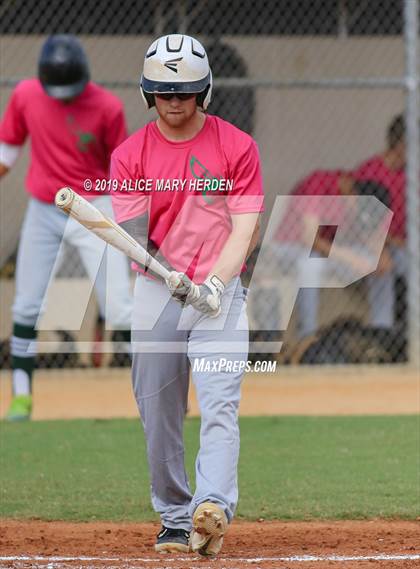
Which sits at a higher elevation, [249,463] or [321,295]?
[321,295]

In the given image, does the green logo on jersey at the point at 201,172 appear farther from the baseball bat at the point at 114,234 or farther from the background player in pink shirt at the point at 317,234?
the background player in pink shirt at the point at 317,234

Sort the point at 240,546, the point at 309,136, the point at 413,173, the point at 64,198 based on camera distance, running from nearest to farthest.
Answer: the point at 64,198 → the point at 240,546 → the point at 413,173 → the point at 309,136

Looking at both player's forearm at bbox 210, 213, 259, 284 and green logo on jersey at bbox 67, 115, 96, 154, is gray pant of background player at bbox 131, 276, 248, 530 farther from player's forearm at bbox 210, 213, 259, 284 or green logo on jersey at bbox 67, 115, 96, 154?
green logo on jersey at bbox 67, 115, 96, 154

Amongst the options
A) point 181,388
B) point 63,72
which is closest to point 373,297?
point 63,72

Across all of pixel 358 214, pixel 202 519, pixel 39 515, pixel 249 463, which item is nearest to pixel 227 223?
pixel 202 519

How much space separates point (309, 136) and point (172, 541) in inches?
295

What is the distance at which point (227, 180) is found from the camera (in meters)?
5.16

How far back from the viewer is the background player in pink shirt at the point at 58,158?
8.71 m

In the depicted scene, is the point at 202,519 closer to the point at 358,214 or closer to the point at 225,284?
the point at 225,284

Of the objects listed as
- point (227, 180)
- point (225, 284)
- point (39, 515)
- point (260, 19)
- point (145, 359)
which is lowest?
point (39, 515)

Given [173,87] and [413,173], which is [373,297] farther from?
[173,87]

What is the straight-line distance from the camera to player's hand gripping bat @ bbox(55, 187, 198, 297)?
4914 millimetres

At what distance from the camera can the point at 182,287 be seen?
4.91 meters

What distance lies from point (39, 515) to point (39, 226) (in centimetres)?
302
